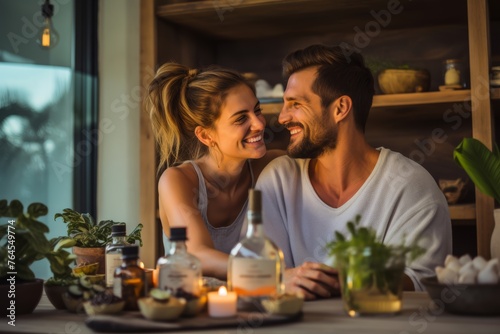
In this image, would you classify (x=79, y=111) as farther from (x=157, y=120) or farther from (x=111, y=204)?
(x=157, y=120)

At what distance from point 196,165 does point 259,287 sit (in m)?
1.25

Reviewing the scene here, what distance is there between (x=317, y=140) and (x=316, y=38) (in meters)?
1.28

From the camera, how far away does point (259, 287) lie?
1.32m

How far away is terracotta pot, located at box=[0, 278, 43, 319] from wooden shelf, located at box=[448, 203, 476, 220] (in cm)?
189

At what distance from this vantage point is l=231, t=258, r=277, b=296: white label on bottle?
1.32m

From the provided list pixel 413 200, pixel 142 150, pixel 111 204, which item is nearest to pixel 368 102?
pixel 413 200

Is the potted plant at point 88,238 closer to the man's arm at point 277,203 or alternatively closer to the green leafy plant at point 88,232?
the green leafy plant at point 88,232

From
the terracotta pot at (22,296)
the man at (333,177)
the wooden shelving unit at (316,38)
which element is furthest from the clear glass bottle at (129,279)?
the wooden shelving unit at (316,38)

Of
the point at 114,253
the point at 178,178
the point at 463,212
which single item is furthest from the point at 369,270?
the point at 463,212

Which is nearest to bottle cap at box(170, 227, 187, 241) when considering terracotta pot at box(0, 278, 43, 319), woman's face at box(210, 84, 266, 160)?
terracotta pot at box(0, 278, 43, 319)

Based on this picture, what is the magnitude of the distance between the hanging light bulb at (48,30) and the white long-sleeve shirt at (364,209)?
3.86ft

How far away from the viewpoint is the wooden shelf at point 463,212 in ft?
9.46

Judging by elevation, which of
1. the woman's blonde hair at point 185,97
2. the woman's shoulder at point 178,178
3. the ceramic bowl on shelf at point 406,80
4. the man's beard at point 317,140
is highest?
the ceramic bowl on shelf at point 406,80

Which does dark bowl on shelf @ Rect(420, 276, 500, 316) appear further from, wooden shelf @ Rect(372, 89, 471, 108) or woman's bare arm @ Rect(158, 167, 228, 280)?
wooden shelf @ Rect(372, 89, 471, 108)
